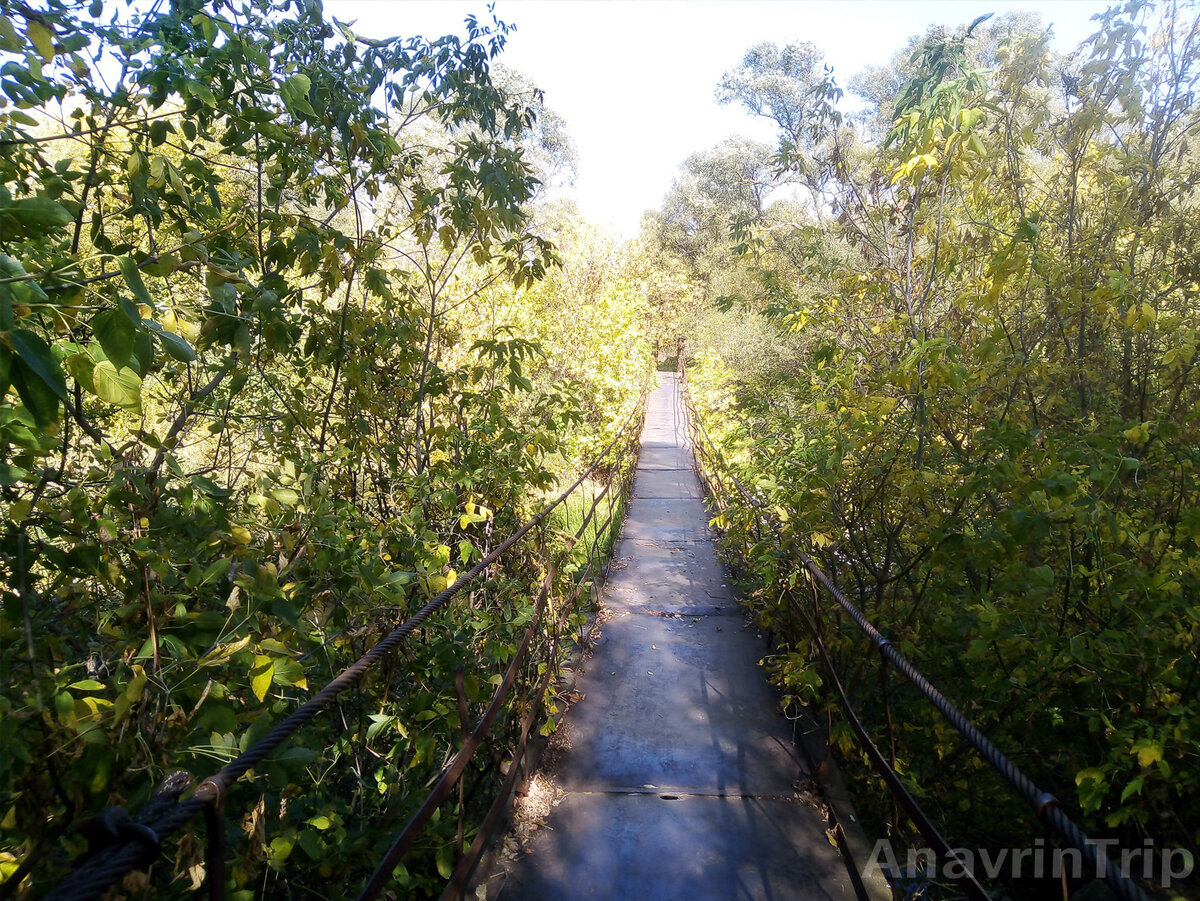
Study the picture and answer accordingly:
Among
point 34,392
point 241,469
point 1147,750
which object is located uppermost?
point 34,392

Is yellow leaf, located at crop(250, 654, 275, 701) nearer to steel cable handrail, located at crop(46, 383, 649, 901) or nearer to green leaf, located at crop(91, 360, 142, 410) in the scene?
steel cable handrail, located at crop(46, 383, 649, 901)

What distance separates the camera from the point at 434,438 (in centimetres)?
363

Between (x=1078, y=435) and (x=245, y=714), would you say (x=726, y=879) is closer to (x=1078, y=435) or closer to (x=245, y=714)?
(x=245, y=714)

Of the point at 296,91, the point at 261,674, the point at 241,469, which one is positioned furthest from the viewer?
the point at 241,469

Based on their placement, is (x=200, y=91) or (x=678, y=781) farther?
(x=678, y=781)

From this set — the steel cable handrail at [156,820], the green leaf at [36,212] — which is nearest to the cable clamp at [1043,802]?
the steel cable handrail at [156,820]

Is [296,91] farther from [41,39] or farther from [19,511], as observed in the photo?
[19,511]

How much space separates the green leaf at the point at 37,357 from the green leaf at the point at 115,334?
0.29ft

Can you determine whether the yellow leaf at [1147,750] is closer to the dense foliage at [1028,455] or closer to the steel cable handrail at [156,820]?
the dense foliage at [1028,455]

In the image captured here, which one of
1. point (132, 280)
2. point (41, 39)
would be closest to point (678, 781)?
point (132, 280)

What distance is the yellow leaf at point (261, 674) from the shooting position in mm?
1420

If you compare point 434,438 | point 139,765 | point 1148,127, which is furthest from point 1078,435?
point 139,765

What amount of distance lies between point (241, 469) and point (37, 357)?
1967 millimetres

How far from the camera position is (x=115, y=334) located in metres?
0.99
